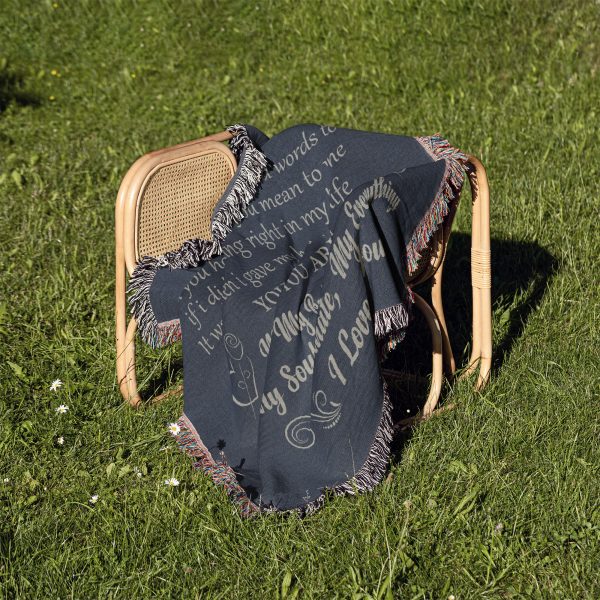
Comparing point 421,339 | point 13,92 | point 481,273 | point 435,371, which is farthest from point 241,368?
point 13,92

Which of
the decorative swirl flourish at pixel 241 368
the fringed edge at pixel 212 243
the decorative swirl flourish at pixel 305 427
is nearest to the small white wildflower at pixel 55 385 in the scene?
the fringed edge at pixel 212 243

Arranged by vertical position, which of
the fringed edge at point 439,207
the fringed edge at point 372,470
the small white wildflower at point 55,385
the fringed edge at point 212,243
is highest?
the fringed edge at point 439,207

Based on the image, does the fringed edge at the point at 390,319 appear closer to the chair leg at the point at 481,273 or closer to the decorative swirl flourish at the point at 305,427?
the decorative swirl flourish at the point at 305,427

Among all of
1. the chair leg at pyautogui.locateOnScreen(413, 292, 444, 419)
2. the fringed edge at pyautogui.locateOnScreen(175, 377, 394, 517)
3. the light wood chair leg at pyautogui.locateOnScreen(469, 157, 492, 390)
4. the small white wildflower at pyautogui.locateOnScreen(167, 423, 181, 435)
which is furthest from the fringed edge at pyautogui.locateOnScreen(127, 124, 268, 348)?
the light wood chair leg at pyautogui.locateOnScreen(469, 157, 492, 390)

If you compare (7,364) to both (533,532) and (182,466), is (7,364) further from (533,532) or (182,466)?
(533,532)

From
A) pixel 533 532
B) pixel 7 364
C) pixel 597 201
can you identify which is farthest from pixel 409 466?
pixel 597 201

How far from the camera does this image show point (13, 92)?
21.5 ft

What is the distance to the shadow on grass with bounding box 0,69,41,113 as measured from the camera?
645 centimetres

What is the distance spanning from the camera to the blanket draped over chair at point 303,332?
2.83m

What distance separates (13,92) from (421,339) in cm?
404

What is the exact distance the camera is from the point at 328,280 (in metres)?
2.87

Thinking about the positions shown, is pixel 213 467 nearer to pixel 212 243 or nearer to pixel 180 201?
pixel 212 243

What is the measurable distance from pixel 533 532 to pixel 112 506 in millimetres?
1279

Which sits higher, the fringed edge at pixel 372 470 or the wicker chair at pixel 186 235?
the wicker chair at pixel 186 235
